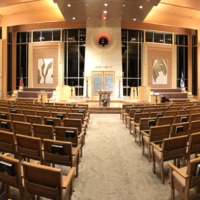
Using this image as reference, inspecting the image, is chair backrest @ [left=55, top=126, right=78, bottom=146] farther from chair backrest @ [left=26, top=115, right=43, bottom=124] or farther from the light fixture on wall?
the light fixture on wall

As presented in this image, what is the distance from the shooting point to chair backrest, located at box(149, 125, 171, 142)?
14.1 feet

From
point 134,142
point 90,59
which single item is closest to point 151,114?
point 134,142

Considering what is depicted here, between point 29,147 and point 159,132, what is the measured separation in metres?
2.35

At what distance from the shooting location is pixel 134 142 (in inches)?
238

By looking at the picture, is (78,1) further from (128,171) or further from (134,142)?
(128,171)

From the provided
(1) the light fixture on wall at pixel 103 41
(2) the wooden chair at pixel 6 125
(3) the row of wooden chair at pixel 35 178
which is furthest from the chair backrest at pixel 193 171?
(1) the light fixture on wall at pixel 103 41

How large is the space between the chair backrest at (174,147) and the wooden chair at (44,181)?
68.0 inches

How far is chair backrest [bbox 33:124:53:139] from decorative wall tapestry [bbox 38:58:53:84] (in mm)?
14595

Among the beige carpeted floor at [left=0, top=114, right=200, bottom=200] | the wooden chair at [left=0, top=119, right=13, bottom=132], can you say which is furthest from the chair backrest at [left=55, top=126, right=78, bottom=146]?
the wooden chair at [left=0, top=119, right=13, bottom=132]

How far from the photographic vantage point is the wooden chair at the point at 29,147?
10.8ft

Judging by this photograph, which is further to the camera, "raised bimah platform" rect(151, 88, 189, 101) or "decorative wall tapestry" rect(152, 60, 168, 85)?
"decorative wall tapestry" rect(152, 60, 168, 85)

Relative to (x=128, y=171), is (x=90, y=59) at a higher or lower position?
higher

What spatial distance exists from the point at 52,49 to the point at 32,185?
17.0m

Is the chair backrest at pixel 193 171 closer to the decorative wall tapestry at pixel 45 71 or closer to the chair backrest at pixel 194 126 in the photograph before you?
the chair backrest at pixel 194 126
